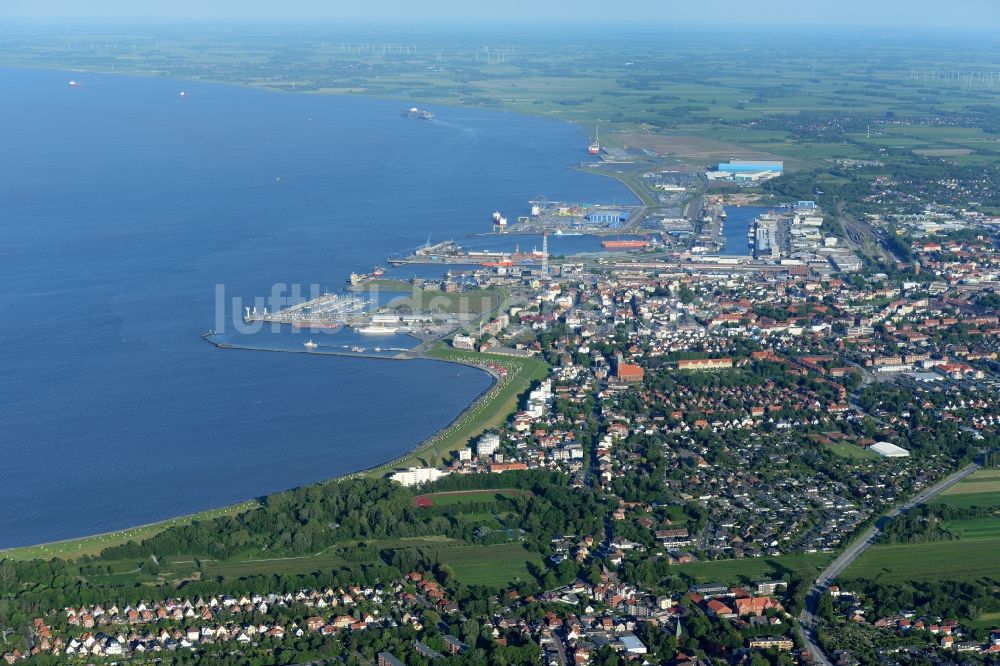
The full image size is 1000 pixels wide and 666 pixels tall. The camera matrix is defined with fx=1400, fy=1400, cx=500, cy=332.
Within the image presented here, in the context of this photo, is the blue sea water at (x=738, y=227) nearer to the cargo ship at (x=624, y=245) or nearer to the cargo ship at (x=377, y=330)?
the cargo ship at (x=624, y=245)

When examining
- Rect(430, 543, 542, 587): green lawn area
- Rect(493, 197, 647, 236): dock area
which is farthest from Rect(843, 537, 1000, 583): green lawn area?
Rect(493, 197, 647, 236): dock area

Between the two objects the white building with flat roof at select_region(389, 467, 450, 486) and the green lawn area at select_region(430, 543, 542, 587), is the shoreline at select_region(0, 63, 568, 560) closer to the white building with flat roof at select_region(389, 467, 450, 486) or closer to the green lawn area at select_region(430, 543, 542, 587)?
the white building with flat roof at select_region(389, 467, 450, 486)

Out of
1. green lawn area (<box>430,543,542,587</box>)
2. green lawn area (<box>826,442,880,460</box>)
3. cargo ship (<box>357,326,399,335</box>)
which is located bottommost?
green lawn area (<box>430,543,542,587</box>)

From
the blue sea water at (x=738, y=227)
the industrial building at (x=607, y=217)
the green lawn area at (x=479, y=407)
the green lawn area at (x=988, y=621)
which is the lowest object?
the green lawn area at (x=988, y=621)

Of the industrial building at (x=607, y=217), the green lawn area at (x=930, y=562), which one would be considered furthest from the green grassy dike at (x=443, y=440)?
the industrial building at (x=607, y=217)

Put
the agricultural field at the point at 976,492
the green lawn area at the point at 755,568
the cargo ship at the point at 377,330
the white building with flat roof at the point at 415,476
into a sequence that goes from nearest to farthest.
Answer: the green lawn area at the point at 755,568 → the agricultural field at the point at 976,492 → the white building with flat roof at the point at 415,476 → the cargo ship at the point at 377,330

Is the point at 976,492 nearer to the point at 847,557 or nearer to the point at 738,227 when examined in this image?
the point at 847,557

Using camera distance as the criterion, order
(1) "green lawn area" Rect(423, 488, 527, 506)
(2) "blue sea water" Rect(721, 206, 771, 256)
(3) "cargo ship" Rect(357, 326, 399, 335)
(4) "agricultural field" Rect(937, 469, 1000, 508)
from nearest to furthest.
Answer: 1. (1) "green lawn area" Rect(423, 488, 527, 506)
2. (4) "agricultural field" Rect(937, 469, 1000, 508)
3. (3) "cargo ship" Rect(357, 326, 399, 335)
4. (2) "blue sea water" Rect(721, 206, 771, 256)
